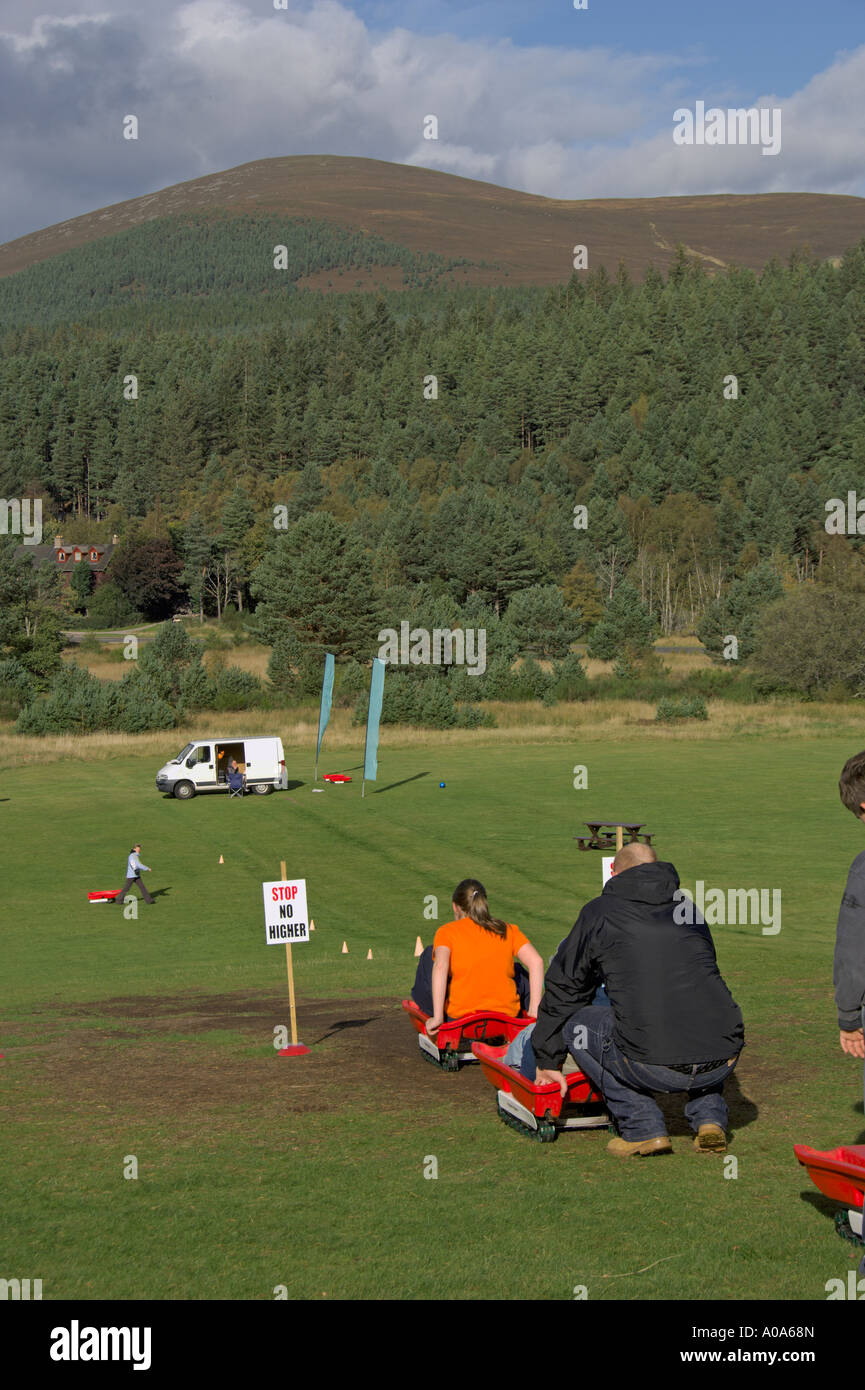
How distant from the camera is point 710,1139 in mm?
7891

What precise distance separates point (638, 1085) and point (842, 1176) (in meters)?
1.58

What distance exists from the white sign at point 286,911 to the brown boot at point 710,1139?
236 inches

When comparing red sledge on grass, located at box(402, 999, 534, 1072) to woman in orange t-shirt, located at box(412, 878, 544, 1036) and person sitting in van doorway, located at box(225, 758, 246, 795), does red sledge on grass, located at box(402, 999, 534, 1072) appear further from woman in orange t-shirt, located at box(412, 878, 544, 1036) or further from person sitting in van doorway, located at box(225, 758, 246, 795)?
person sitting in van doorway, located at box(225, 758, 246, 795)

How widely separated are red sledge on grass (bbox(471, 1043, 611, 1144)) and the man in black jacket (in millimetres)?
419

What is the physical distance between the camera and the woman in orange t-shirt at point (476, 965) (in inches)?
400

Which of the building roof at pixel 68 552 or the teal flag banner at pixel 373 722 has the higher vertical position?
the building roof at pixel 68 552

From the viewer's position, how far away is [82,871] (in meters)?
31.3

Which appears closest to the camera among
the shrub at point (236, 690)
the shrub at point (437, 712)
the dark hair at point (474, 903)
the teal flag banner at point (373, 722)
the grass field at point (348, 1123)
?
the grass field at point (348, 1123)

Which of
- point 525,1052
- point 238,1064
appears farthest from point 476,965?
point 238,1064

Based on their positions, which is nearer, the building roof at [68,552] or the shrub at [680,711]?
the shrub at [680,711]

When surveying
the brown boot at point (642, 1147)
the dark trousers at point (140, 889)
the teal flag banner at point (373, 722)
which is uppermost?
the brown boot at point (642, 1147)

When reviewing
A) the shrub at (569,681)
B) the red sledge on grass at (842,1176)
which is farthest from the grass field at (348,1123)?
the shrub at (569,681)

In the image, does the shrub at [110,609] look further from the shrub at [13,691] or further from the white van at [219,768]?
the white van at [219,768]
